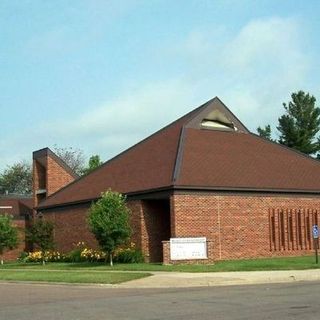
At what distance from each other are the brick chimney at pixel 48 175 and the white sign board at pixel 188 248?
20.6 metres

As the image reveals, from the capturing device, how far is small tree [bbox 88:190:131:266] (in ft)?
101

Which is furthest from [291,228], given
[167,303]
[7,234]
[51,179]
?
[167,303]

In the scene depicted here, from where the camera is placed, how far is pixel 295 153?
41031mm

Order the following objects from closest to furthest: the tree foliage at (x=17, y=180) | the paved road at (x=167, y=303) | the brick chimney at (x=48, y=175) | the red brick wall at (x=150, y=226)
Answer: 1. the paved road at (x=167, y=303)
2. the red brick wall at (x=150, y=226)
3. the brick chimney at (x=48, y=175)
4. the tree foliage at (x=17, y=180)

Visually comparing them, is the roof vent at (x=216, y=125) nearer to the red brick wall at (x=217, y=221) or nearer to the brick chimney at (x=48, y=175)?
the red brick wall at (x=217, y=221)

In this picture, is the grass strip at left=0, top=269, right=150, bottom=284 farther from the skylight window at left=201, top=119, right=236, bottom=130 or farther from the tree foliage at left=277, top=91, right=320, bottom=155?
the tree foliage at left=277, top=91, right=320, bottom=155

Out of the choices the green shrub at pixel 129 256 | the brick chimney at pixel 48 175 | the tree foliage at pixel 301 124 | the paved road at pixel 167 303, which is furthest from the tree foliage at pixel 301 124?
the paved road at pixel 167 303

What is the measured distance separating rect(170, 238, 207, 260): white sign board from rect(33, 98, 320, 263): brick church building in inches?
9.1

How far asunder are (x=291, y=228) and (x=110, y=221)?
11040 mm

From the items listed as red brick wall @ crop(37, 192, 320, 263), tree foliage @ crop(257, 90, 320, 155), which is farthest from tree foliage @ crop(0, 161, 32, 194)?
red brick wall @ crop(37, 192, 320, 263)

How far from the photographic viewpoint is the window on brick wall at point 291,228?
35091 millimetres

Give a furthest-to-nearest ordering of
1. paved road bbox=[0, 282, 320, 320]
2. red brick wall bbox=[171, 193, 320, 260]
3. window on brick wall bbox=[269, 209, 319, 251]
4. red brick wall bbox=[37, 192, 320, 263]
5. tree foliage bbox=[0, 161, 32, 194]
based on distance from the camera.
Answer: tree foliage bbox=[0, 161, 32, 194] → window on brick wall bbox=[269, 209, 319, 251] → red brick wall bbox=[37, 192, 320, 263] → red brick wall bbox=[171, 193, 320, 260] → paved road bbox=[0, 282, 320, 320]

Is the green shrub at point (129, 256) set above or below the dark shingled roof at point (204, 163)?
below

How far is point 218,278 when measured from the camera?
22.2 meters
